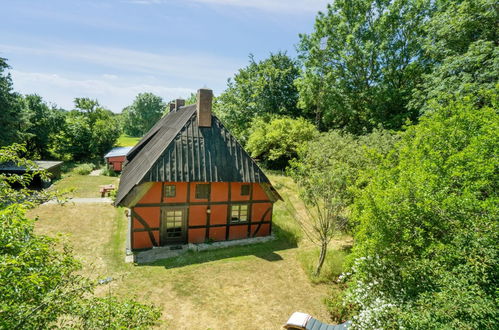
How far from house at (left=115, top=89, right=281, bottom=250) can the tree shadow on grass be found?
3.71ft

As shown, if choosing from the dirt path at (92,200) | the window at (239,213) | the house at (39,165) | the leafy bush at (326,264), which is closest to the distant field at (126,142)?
the house at (39,165)

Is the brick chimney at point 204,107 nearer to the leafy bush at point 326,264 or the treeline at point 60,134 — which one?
the leafy bush at point 326,264

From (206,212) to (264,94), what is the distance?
2434 cm

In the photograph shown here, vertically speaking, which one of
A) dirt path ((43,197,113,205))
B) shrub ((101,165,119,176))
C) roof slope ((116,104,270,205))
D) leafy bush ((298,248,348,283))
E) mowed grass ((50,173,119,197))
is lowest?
leafy bush ((298,248,348,283))

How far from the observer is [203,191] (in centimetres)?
1497

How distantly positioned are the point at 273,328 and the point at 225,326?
5.49 feet

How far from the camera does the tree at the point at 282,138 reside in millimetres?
26969

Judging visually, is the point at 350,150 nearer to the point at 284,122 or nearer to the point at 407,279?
the point at 407,279

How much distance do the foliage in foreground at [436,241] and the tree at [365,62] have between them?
1698 cm

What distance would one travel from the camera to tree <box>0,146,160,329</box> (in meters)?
3.25

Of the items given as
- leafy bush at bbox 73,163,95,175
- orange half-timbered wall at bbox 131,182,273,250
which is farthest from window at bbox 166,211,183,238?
leafy bush at bbox 73,163,95,175

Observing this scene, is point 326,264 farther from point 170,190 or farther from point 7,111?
point 7,111

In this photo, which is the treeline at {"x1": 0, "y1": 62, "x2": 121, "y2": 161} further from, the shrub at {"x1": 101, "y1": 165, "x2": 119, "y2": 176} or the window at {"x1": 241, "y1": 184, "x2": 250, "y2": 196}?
the window at {"x1": 241, "y1": 184, "x2": 250, "y2": 196}

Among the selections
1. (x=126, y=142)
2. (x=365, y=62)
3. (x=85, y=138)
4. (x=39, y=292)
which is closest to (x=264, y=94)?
(x=365, y=62)
